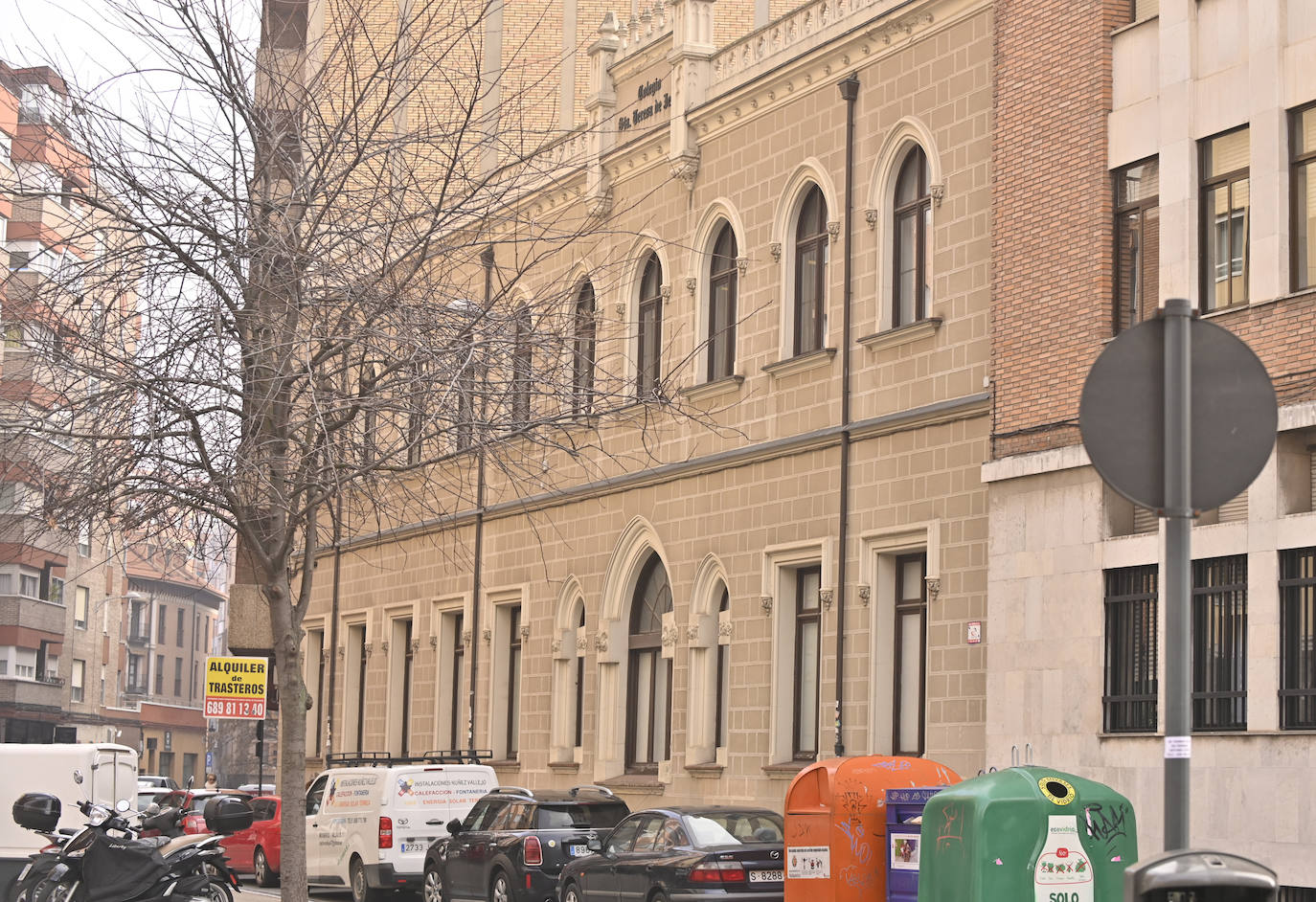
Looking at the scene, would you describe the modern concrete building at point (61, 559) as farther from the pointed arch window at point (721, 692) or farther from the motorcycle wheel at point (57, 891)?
the pointed arch window at point (721, 692)

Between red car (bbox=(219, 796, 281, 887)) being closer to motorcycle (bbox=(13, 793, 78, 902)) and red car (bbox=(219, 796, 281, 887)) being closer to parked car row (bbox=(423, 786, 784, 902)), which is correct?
parked car row (bbox=(423, 786, 784, 902))

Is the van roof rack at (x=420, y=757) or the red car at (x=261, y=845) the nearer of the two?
the red car at (x=261, y=845)

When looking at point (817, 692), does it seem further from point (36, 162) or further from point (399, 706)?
point (399, 706)

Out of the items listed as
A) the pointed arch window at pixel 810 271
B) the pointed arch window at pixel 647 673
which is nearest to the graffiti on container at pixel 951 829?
the pointed arch window at pixel 810 271

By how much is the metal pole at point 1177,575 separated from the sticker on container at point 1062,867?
258 inches

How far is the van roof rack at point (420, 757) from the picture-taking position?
109 ft

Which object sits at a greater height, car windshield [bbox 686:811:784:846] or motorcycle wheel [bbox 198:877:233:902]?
car windshield [bbox 686:811:784:846]

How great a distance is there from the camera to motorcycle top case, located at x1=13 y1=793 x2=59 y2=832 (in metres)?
14.1

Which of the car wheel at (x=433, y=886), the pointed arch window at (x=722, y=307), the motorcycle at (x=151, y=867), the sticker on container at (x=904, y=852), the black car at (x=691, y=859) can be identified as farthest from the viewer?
the pointed arch window at (x=722, y=307)

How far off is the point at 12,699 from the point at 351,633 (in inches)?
1426

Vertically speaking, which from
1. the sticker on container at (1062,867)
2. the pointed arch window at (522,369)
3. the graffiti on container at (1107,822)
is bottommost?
the sticker on container at (1062,867)

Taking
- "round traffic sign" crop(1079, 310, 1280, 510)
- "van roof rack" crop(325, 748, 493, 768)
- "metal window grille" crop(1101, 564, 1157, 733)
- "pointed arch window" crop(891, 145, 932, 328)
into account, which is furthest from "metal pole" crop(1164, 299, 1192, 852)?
"van roof rack" crop(325, 748, 493, 768)

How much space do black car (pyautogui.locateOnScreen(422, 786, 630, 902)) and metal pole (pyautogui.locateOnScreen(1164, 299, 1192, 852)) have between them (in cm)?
1701

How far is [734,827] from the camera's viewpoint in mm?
19453
